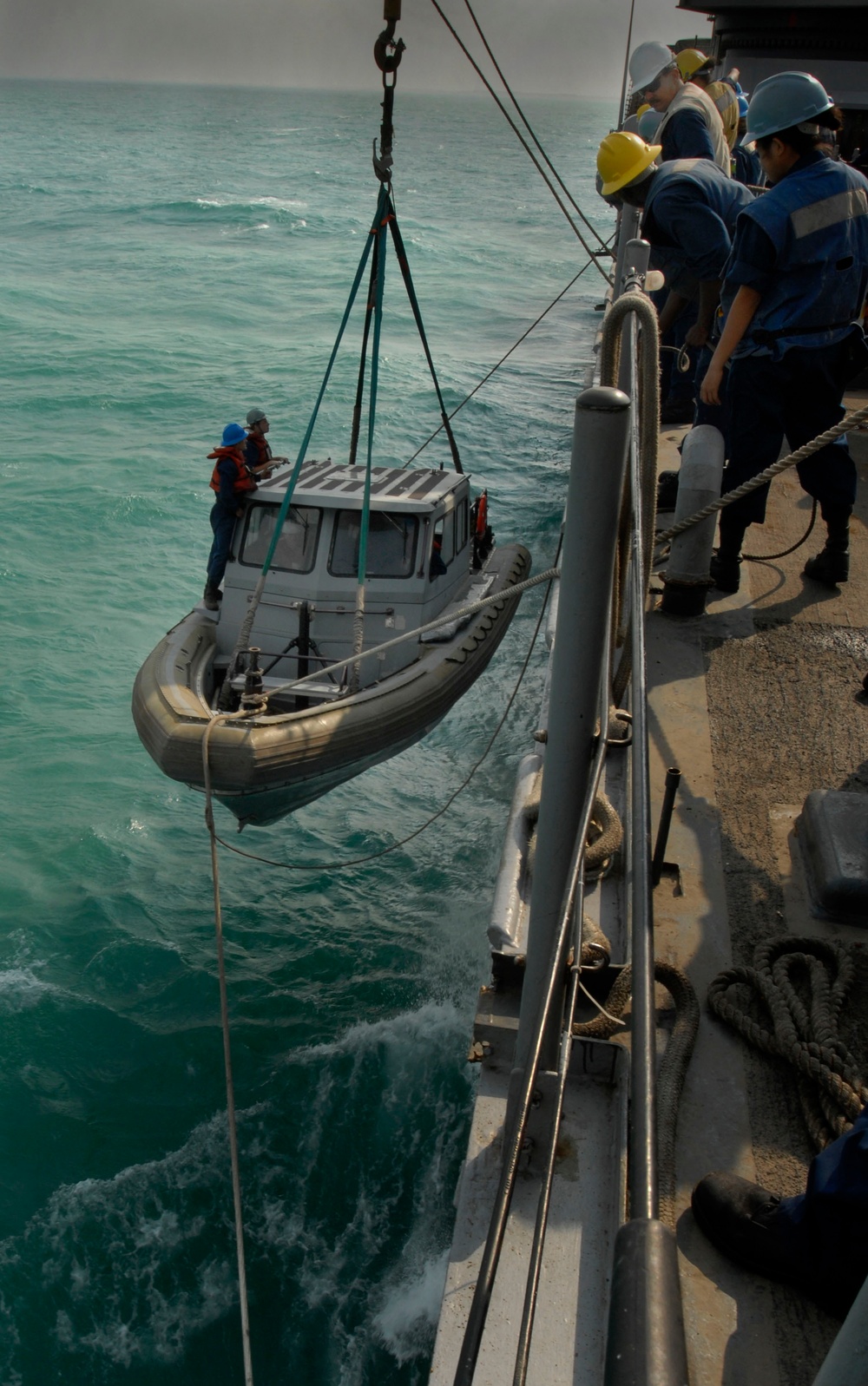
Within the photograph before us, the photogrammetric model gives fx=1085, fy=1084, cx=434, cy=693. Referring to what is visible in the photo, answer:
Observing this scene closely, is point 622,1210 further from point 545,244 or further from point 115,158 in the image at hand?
point 115,158

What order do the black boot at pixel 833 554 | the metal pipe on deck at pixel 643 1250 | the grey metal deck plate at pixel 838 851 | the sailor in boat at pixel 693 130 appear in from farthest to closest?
1. the sailor in boat at pixel 693 130
2. the black boot at pixel 833 554
3. the grey metal deck plate at pixel 838 851
4. the metal pipe on deck at pixel 643 1250

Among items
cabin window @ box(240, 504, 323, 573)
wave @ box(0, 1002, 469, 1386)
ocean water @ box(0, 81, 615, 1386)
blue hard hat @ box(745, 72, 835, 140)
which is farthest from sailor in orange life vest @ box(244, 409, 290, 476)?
blue hard hat @ box(745, 72, 835, 140)

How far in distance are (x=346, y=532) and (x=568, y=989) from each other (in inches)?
223

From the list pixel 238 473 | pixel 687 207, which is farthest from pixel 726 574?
pixel 238 473

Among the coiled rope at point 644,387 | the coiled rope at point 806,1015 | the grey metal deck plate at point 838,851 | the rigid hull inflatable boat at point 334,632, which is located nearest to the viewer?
the coiled rope at point 806,1015

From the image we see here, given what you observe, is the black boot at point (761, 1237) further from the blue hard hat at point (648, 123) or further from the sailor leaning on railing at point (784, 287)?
the blue hard hat at point (648, 123)

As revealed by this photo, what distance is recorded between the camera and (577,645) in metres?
2.02

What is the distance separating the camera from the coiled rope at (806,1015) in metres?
2.85

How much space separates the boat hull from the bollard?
7.24 feet

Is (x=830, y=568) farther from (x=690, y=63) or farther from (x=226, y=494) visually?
(x=690, y=63)

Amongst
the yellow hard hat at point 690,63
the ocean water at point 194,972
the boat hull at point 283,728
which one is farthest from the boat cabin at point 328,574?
the yellow hard hat at point 690,63

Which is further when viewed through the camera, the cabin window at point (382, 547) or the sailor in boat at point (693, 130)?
the cabin window at point (382, 547)

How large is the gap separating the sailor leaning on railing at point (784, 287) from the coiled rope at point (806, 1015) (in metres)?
2.88

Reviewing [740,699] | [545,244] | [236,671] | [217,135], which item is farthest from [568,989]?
[217,135]
